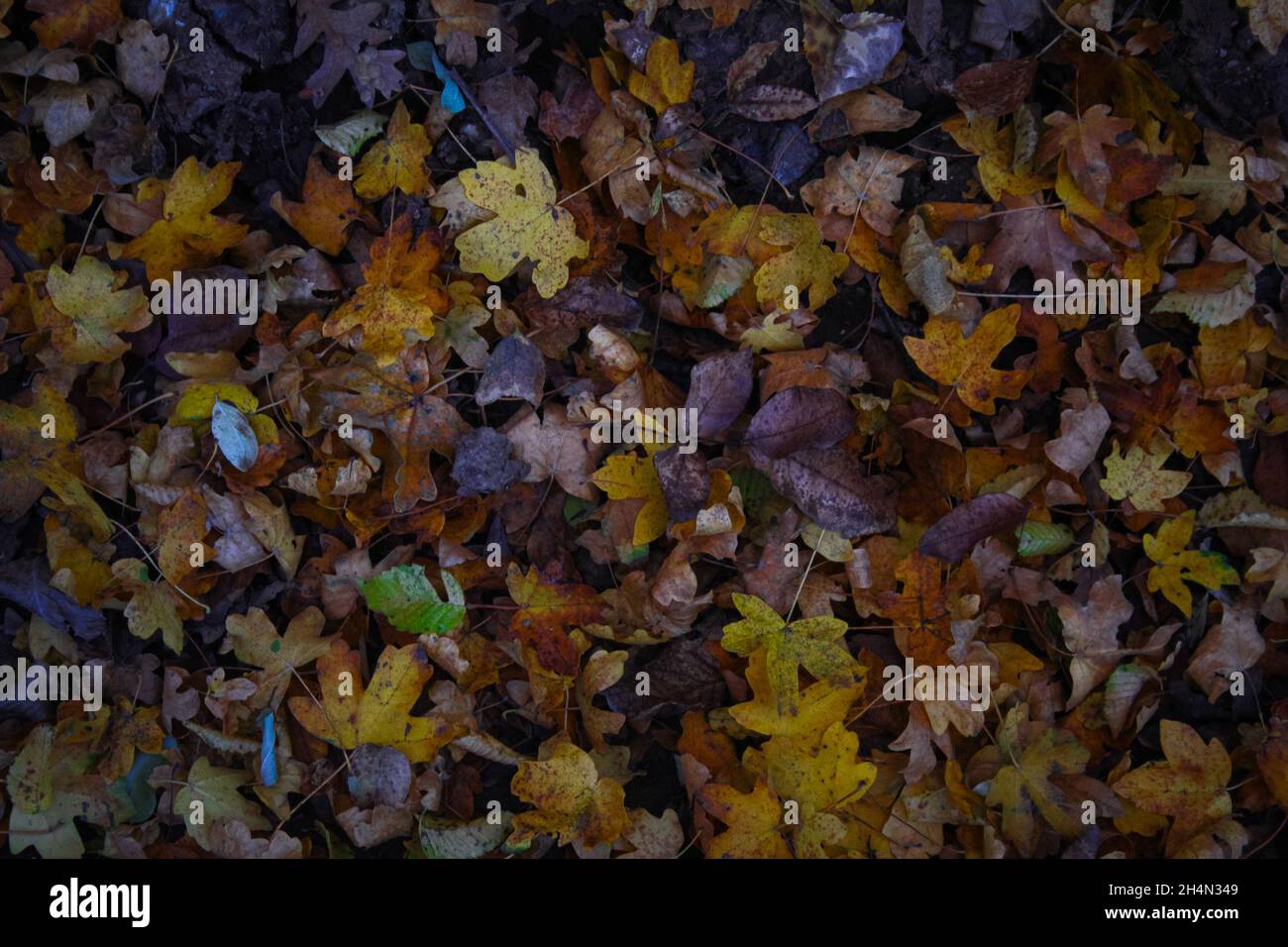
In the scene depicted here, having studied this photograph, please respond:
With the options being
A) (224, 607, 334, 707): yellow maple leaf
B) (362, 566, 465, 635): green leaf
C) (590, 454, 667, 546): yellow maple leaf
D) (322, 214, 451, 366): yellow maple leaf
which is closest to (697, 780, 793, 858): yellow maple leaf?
(590, 454, 667, 546): yellow maple leaf

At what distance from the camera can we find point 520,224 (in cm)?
179

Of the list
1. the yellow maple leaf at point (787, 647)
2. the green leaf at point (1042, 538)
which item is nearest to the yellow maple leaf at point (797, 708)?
the yellow maple leaf at point (787, 647)

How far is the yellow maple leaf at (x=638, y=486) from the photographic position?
176 centimetres

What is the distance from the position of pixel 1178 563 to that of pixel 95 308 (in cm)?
229

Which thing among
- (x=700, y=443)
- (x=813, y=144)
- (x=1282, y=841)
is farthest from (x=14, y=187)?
(x=1282, y=841)

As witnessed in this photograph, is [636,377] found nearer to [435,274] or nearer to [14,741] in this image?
[435,274]

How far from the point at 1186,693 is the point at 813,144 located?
1366mm

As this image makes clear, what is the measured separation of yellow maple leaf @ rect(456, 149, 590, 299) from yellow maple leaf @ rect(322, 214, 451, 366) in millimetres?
85

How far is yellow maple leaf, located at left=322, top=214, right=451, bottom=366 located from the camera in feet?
5.92

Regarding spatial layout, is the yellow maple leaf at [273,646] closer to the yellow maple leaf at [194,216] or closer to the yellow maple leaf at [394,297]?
the yellow maple leaf at [394,297]

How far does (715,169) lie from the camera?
183cm

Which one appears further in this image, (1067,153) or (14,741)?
(14,741)

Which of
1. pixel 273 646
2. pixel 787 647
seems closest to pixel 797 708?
pixel 787 647

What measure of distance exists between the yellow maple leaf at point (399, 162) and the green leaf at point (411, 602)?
77 cm
